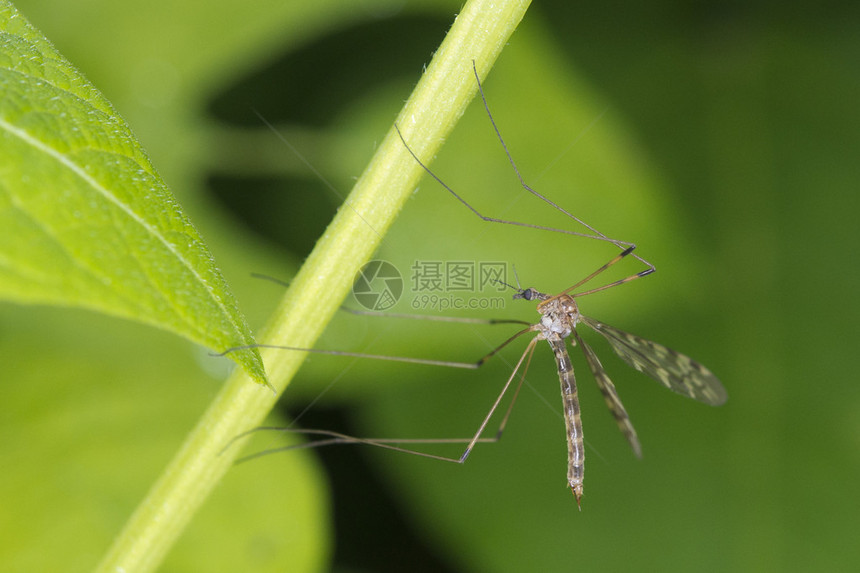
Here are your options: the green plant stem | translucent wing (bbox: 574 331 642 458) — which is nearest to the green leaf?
the green plant stem

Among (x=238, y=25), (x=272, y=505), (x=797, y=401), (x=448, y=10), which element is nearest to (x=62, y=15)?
(x=238, y=25)

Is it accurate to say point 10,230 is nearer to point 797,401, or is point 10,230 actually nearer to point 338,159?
point 338,159

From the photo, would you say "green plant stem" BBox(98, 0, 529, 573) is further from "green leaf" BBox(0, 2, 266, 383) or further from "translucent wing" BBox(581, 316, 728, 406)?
"translucent wing" BBox(581, 316, 728, 406)

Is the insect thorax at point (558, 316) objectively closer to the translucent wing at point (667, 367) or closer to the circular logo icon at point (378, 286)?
the translucent wing at point (667, 367)

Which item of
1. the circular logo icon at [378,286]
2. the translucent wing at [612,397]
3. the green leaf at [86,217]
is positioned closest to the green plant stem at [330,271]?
the green leaf at [86,217]

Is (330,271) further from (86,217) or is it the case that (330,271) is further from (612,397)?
(612,397)

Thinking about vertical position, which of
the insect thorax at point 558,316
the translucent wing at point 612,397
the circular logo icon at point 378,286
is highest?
the insect thorax at point 558,316
